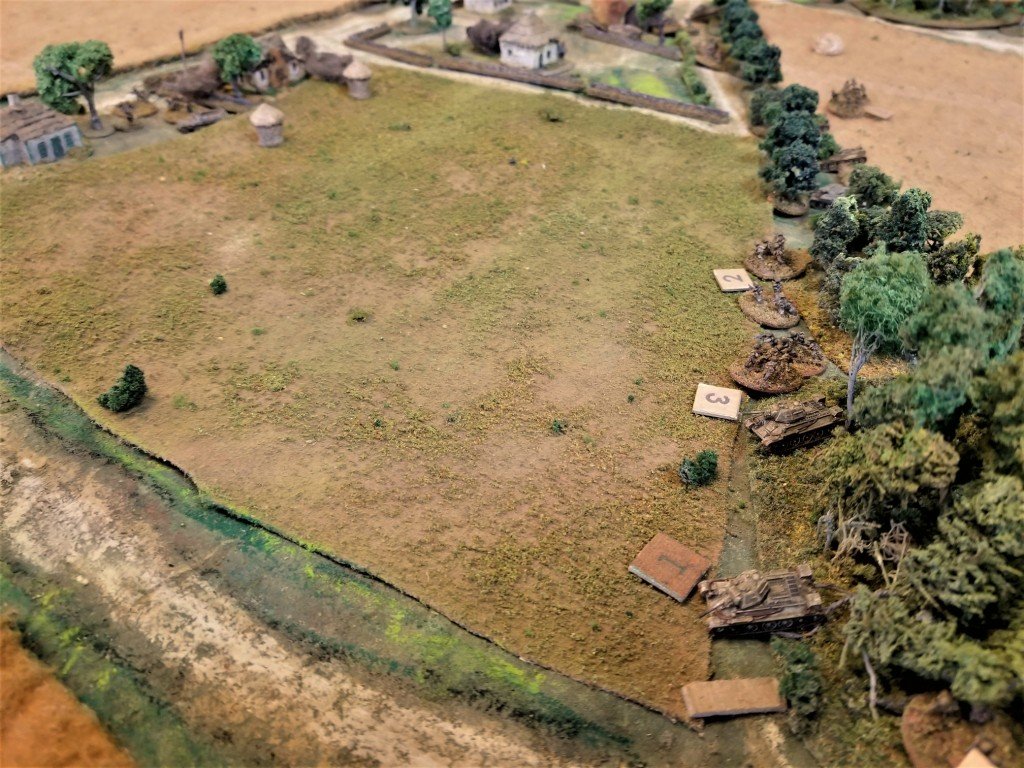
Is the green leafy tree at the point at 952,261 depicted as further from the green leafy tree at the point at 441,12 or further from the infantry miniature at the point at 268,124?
the green leafy tree at the point at 441,12

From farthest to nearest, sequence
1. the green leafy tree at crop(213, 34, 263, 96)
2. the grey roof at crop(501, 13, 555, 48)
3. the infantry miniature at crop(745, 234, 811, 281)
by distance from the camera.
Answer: the grey roof at crop(501, 13, 555, 48)
the green leafy tree at crop(213, 34, 263, 96)
the infantry miniature at crop(745, 234, 811, 281)

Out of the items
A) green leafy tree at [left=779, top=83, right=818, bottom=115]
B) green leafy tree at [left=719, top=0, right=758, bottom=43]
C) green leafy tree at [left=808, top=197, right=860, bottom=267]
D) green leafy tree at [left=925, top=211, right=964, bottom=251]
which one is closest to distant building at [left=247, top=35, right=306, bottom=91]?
green leafy tree at [left=719, top=0, right=758, bottom=43]

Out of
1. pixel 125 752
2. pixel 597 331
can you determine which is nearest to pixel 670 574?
pixel 597 331

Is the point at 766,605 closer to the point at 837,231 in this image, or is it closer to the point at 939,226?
the point at 837,231

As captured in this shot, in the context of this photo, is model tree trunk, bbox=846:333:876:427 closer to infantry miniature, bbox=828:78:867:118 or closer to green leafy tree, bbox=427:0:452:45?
infantry miniature, bbox=828:78:867:118

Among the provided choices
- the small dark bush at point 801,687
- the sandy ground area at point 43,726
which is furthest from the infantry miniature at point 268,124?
the small dark bush at point 801,687

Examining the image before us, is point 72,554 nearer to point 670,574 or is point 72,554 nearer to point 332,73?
point 670,574
